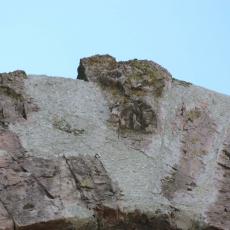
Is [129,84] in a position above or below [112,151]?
above

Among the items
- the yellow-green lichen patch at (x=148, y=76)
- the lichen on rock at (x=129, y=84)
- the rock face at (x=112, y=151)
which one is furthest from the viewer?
the yellow-green lichen patch at (x=148, y=76)

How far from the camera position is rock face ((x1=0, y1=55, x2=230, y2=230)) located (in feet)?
11.2

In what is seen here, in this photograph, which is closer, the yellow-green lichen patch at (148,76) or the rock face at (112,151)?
the rock face at (112,151)

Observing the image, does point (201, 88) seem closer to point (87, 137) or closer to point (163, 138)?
point (163, 138)

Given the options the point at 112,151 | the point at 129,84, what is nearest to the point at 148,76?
the point at 129,84

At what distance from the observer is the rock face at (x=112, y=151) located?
3.40 meters

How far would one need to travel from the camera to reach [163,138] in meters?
3.85

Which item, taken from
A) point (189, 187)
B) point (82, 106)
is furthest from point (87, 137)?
point (189, 187)

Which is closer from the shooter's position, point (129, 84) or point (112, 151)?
point (112, 151)

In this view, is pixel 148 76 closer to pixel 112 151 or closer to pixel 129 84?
pixel 129 84

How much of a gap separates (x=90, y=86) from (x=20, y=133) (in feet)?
1.65

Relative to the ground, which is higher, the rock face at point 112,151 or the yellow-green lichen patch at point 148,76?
the yellow-green lichen patch at point 148,76

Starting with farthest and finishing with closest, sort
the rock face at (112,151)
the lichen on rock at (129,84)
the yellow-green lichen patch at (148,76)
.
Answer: the yellow-green lichen patch at (148,76)
the lichen on rock at (129,84)
the rock face at (112,151)

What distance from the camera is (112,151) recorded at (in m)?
3.69
